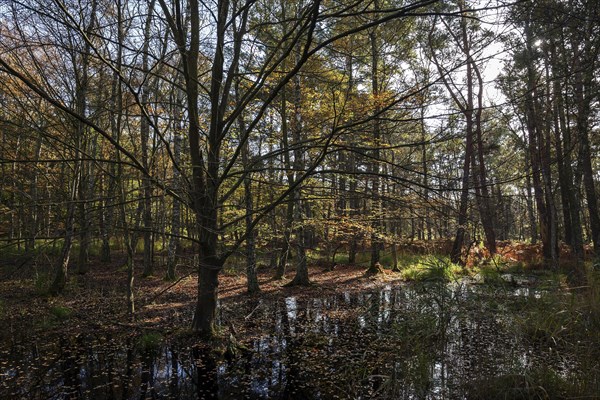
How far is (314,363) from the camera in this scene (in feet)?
16.8

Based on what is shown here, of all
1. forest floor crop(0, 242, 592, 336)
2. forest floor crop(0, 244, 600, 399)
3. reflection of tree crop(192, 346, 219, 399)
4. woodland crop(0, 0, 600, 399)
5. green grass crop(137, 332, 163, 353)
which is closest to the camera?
woodland crop(0, 0, 600, 399)

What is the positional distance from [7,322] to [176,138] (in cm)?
600

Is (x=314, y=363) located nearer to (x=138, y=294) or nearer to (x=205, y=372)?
(x=205, y=372)

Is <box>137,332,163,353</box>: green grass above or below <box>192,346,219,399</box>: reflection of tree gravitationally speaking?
above

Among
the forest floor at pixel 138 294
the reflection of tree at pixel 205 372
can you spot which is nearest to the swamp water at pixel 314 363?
the reflection of tree at pixel 205 372

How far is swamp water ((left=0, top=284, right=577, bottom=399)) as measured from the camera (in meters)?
4.24

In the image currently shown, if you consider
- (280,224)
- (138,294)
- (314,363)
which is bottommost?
(314,363)

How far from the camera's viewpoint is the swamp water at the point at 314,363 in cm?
424

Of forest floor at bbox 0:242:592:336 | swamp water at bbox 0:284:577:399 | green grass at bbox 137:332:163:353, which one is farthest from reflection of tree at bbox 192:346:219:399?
forest floor at bbox 0:242:592:336

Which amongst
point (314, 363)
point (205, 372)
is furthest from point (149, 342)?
point (314, 363)

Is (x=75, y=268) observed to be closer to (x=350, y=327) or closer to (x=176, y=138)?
(x=176, y=138)

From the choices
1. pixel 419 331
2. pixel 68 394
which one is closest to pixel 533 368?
pixel 419 331

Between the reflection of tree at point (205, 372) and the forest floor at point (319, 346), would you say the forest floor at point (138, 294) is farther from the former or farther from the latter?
the reflection of tree at point (205, 372)

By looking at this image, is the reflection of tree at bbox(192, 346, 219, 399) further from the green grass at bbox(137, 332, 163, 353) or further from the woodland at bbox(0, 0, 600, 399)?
the green grass at bbox(137, 332, 163, 353)
